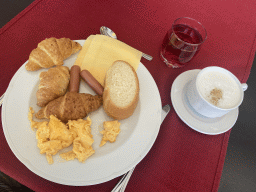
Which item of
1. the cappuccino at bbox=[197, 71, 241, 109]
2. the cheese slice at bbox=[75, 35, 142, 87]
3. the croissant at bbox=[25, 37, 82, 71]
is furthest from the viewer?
the cheese slice at bbox=[75, 35, 142, 87]

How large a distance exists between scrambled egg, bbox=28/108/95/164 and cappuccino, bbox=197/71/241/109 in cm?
79

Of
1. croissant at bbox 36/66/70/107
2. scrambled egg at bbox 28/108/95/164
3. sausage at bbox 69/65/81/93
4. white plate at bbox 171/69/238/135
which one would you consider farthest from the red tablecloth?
sausage at bbox 69/65/81/93

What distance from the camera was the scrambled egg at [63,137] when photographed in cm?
100

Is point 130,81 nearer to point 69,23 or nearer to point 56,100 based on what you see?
point 56,100

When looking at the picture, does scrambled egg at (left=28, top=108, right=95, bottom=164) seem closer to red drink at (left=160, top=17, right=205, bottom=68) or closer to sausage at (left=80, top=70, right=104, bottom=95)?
sausage at (left=80, top=70, right=104, bottom=95)

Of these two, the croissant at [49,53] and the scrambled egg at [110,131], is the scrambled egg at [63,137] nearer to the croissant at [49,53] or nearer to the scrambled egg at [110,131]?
the scrambled egg at [110,131]

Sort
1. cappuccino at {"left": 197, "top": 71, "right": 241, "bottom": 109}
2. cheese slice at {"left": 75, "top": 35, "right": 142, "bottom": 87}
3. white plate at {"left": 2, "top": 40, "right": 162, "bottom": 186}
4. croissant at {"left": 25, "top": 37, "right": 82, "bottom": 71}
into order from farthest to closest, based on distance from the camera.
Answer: cheese slice at {"left": 75, "top": 35, "right": 142, "bottom": 87} < croissant at {"left": 25, "top": 37, "right": 82, "bottom": 71} < cappuccino at {"left": 197, "top": 71, "right": 241, "bottom": 109} < white plate at {"left": 2, "top": 40, "right": 162, "bottom": 186}

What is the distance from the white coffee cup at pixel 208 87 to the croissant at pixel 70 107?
0.68 meters

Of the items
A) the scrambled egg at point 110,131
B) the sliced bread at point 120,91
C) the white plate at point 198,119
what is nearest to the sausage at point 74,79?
the sliced bread at point 120,91

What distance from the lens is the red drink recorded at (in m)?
1.23

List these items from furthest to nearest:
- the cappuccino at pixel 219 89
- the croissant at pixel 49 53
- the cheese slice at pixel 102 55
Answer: the cheese slice at pixel 102 55 < the croissant at pixel 49 53 < the cappuccino at pixel 219 89

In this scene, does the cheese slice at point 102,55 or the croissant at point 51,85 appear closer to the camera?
the croissant at point 51,85

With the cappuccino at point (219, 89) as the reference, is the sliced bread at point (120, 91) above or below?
above

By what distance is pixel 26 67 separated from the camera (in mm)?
1209
